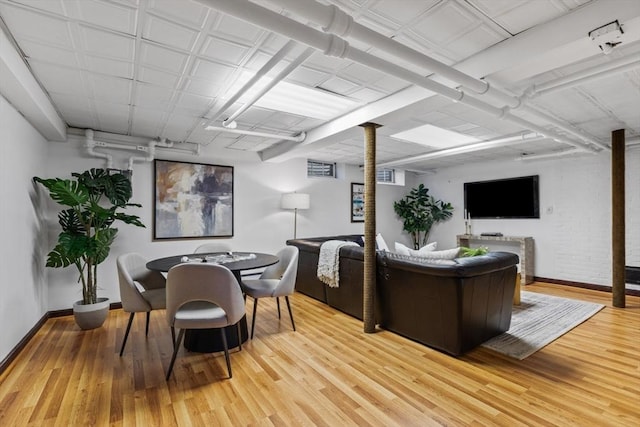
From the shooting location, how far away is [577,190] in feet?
17.1

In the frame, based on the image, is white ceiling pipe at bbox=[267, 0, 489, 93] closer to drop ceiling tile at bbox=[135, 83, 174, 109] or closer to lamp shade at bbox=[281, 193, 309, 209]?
drop ceiling tile at bbox=[135, 83, 174, 109]

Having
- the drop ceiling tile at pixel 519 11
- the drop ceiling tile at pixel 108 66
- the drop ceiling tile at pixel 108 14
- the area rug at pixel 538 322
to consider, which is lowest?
the area rug at pixel 538 322

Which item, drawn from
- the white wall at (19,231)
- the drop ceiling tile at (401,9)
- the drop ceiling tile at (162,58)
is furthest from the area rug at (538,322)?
the white wall at (19,231)

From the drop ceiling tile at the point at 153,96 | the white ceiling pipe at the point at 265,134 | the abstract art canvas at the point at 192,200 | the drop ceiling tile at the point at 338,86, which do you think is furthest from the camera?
the abstract art canvas at the point at 192,200

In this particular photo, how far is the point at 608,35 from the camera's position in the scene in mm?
1724

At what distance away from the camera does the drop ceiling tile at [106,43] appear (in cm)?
190

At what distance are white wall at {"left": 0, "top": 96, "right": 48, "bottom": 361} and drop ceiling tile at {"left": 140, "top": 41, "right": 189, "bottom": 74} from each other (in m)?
1.27

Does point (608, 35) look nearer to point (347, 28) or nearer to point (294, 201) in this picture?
point (347, 28)

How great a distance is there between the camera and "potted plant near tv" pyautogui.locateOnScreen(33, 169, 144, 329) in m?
3.14

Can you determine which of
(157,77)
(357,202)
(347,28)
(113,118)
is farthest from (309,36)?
(357,202)

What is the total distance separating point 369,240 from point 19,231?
130 inches

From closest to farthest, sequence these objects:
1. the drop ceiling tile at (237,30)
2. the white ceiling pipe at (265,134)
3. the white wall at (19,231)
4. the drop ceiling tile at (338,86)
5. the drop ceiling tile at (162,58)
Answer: the drop ceiling tile at (237,30) → the drop ceiling tile at (162,58) → the white wall at (19,231) → the drop ceiling tile at (338,86) → the white ceiling pipe at (265,134)

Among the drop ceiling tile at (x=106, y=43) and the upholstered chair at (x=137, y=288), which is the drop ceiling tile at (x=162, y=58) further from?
the upholstered chair at (x=137, y=288)

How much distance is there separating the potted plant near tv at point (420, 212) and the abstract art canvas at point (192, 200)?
406 cm
